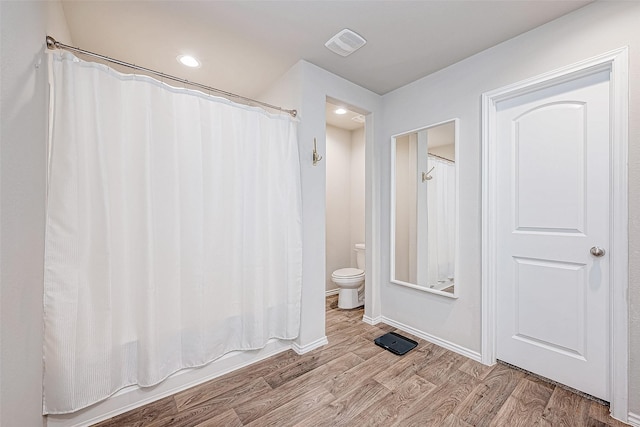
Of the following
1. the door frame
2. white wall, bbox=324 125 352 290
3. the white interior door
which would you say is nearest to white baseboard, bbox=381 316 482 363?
the white interior door

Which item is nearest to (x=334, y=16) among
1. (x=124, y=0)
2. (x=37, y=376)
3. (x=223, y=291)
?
(x=124, y=0)

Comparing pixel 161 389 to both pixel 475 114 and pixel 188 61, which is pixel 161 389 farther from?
pixel 475 114

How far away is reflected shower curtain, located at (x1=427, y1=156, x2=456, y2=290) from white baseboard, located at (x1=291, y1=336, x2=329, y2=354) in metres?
1.14

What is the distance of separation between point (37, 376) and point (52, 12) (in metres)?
1.88

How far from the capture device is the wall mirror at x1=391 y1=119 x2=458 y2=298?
2234 millimetres

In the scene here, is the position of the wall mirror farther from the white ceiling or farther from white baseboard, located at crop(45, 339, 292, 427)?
white baseboard, located at crop(45, 339, 292, 427)

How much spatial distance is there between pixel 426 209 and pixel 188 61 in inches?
100

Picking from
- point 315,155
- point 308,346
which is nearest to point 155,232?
point 315,155

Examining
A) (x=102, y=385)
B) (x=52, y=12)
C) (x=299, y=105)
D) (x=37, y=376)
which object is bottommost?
(x=102, y=385)

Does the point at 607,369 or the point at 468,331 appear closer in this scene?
the point at 607,369

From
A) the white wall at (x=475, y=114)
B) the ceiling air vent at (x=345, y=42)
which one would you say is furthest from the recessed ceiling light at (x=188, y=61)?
the white wall at (x=475, y=114)

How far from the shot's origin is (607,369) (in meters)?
1.51

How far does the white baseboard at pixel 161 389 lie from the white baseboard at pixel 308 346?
0.40 ft

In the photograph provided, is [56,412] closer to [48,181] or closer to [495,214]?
[48,181]
